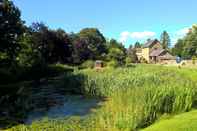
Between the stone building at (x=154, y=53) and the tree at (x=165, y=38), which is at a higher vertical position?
the tree at (x=165, y=38)

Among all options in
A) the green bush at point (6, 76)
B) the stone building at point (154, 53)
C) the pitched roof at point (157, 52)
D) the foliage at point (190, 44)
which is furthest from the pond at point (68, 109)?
the pitched roof at point (157, 52)

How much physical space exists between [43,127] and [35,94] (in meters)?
13.6

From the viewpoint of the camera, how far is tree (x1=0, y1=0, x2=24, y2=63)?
1286 inches

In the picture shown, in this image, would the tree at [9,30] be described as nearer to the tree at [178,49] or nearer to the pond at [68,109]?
the pond at [68,109]

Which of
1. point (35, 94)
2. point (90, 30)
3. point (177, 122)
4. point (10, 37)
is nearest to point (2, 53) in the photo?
point (10, 37)

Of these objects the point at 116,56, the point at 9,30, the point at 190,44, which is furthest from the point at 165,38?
the point at 9,30

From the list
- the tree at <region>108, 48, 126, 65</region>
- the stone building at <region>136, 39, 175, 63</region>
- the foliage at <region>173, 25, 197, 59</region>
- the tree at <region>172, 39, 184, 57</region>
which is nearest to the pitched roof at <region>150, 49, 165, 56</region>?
the stone building at <region>136, 39, 175, 63</region>

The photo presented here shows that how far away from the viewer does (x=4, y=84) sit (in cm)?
3203

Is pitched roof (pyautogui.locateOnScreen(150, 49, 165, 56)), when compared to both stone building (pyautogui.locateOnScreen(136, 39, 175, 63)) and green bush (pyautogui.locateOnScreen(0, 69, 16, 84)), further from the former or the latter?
green bush (pyautogui.locateOnScreen(0, 69, 16, 84))

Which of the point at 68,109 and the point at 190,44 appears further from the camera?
the point at 190,44

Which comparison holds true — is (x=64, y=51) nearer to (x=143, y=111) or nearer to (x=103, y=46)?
(x=103, y=46)

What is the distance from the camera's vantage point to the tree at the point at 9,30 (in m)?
32.7

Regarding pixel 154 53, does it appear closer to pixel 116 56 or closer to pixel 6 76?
pixel 116 56

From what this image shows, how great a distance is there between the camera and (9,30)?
33.4 meters
